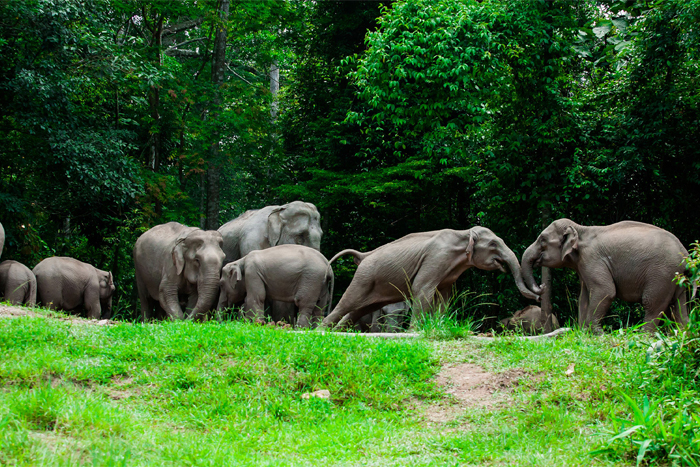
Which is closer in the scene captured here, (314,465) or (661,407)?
(314,465)

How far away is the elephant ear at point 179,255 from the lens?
38.9 feet

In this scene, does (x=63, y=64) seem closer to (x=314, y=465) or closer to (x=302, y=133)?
(x=302, y=133)

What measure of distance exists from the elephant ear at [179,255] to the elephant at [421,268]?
132 inches

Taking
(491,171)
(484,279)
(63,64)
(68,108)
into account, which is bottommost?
(484,279)

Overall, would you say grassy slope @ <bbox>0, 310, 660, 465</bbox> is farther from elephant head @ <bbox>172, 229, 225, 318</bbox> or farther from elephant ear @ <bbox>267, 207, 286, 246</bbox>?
elephant ear @ <bbox>267, 207, 286, 246</bbox>

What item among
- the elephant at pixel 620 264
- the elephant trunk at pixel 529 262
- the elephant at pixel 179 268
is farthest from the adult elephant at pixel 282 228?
the elephant at pixel 620 264

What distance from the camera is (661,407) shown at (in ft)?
16.1

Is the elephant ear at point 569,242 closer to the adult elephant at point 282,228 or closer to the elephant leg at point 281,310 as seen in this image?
the elephant leg at point 281,310

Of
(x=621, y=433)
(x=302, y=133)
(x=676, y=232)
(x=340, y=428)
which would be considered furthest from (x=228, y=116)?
(x=621, y=433)

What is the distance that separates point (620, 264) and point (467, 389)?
4.22 m

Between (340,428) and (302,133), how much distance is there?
16.2 metres

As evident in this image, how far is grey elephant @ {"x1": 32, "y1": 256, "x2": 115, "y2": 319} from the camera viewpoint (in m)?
13.5

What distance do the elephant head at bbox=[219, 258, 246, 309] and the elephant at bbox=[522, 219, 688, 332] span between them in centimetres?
464

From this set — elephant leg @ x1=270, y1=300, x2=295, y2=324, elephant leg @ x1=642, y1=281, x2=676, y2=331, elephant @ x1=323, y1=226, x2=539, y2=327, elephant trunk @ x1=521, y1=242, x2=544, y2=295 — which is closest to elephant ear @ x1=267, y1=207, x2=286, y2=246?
elephant leg @ x1=270, y1=300, x2=295, y2=324
